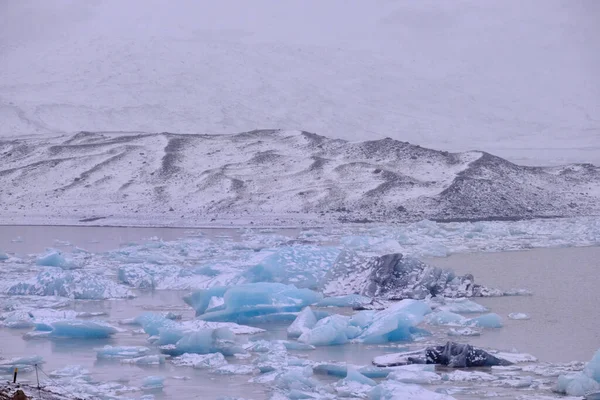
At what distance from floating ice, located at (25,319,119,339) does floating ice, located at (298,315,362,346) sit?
70.3 inches

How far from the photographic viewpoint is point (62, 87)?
37938 mm

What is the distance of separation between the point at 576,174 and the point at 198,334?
2325cm

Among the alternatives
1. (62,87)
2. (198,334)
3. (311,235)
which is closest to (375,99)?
(62,87)

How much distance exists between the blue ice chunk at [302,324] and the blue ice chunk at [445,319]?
1.17 metres

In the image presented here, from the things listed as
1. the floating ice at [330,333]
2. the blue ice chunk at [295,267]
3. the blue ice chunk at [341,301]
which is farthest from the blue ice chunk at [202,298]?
the floating ice at [330,333]

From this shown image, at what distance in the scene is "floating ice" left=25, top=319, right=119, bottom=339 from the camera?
816 centimetres

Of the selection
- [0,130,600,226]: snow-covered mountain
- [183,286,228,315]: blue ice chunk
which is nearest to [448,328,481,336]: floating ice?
[183,286,228,315]: blue ice chunk

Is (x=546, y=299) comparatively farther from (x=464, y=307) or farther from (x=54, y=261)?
(x=54, y=261)

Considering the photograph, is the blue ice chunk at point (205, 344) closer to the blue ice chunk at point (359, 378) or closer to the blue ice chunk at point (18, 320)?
the blue ice chunk at point (359, 378)

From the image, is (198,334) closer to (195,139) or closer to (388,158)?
(388,158)

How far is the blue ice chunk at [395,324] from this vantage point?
26.0 ft

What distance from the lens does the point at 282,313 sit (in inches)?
360

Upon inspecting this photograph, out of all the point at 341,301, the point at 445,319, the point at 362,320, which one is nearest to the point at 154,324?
the point at 362,320

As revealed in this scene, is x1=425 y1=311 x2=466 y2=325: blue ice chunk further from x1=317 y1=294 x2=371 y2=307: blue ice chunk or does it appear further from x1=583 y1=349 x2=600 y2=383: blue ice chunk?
x1=583 y1=349 x2=600 y2=383: blue ice chunk
